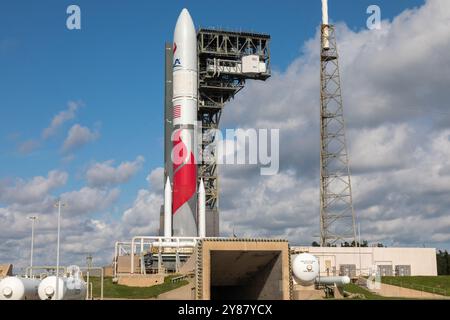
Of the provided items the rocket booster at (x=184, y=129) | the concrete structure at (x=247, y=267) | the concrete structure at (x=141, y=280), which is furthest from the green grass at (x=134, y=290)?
the rocket booster at (x=184, y=129)

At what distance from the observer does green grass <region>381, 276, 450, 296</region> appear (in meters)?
91.4

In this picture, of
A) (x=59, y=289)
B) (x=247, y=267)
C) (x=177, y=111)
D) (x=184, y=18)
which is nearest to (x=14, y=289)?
(x=59, y=289)

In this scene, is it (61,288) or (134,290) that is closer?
(61,288)

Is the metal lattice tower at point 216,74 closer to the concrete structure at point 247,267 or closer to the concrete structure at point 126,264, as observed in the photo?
the concrete structure at point 126,264

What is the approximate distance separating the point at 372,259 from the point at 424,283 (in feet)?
32.4

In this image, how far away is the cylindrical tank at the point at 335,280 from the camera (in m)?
81.2

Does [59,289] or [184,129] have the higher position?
[184,129]

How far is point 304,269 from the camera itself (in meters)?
74.1

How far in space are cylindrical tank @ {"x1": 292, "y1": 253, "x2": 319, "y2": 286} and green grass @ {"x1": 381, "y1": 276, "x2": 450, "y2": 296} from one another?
22.6m

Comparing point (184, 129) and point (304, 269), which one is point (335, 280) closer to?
point (304, 269)

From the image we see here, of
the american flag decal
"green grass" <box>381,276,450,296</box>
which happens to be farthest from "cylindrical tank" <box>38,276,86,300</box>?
"green grass" <box>381,276,450,296</box>

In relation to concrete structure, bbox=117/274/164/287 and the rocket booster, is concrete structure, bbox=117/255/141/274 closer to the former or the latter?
the rocket booster
